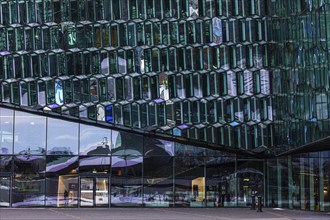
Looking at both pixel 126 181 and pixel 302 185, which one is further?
pixel 126 181

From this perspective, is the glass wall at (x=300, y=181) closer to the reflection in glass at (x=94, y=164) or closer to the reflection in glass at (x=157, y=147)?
the reflection in glass at (x=157, y=147)

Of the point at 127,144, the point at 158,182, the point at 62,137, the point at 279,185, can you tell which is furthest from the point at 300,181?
the point at 62,137

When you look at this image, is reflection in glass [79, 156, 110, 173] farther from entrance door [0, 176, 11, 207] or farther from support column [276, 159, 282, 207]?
support column [276, 159, 282, 207]

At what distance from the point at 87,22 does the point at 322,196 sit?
16.7 meters

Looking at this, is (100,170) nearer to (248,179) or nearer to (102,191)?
(102,191)

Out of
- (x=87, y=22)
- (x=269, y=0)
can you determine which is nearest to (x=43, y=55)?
(x=87, y=22)

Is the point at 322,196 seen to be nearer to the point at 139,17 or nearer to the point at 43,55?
the point at 139,17

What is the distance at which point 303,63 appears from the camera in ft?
116

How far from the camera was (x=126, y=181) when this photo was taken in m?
45.0

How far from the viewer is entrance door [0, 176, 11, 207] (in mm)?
44531

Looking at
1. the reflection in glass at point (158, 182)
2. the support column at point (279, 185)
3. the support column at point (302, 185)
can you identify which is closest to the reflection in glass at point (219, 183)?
the reflection in glass at point (158, 182)

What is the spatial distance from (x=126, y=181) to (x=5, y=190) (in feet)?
23.6

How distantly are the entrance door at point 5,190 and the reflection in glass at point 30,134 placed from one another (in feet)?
5.73

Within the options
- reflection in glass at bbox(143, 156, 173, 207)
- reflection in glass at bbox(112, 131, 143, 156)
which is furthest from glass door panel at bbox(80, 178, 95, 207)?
reflection in glass at bbox(143, 156, 173, 207)
